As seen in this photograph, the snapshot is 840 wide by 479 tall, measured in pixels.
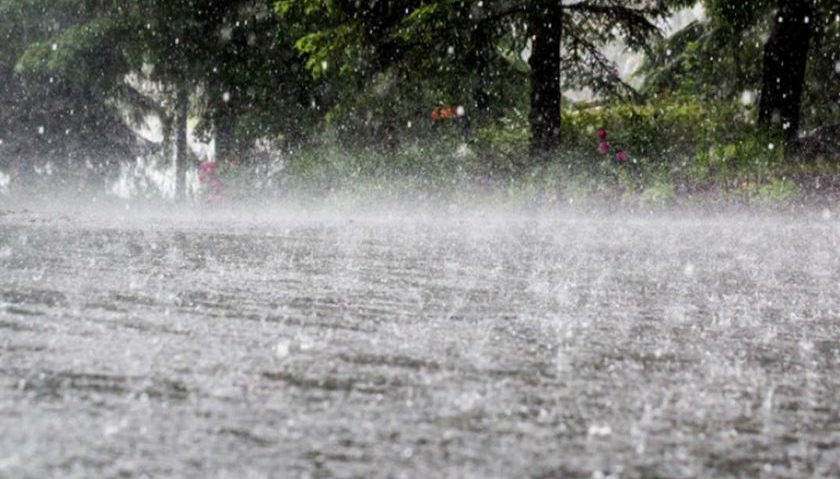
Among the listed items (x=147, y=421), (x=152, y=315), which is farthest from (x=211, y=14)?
(x=147, y=421)

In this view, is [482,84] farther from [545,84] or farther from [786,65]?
[786,65]

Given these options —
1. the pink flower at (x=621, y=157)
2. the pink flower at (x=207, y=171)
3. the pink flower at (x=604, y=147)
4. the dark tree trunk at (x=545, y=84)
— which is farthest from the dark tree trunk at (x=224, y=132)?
the pink flower at (x=621, y=157)

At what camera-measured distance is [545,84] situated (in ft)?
50.3

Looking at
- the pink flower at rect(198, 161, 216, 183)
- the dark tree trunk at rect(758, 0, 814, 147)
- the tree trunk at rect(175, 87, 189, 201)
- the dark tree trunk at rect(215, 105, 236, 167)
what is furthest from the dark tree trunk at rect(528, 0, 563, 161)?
the tree trunk at rect(175, 87, 189, 201)

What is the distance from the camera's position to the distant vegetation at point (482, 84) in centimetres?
1447

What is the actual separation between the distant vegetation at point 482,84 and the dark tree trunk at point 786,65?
0.09 ft

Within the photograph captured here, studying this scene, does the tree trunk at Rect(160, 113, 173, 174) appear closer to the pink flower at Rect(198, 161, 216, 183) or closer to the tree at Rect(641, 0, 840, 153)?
the pink flower at Rect(198, 161, 216, 183)

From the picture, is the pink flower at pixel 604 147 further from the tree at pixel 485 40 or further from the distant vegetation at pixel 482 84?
the tree at pixel 485 40

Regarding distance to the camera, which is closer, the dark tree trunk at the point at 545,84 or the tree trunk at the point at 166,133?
the dark tree trunk at the point at 545,84

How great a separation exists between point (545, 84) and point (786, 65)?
3552 millimetres

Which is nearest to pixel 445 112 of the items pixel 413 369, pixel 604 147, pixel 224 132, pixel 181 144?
pixel 604 147

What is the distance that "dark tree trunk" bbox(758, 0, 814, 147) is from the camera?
15.2 m

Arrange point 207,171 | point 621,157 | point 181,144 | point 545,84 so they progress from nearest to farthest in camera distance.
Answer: point 621,157
point 545,84
point 207,171
point 181,144

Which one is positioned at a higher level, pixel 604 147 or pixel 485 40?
pixel 485 40
